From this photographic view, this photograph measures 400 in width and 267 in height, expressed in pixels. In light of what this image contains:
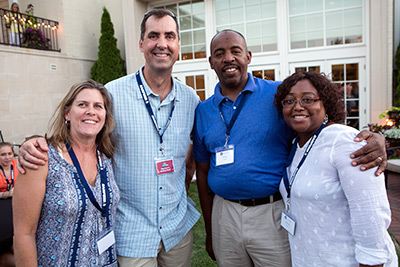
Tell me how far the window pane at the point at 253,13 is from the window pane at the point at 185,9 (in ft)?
6.76

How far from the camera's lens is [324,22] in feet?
28.4

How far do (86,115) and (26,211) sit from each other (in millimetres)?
641

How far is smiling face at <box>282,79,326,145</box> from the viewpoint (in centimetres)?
167

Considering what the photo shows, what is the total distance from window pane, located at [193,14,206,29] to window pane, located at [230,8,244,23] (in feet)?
3.40

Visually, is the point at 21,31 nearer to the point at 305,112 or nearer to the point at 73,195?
the point at 73,195

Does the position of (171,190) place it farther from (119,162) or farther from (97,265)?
(97,265)

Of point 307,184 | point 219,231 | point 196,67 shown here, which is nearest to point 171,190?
point 219,231

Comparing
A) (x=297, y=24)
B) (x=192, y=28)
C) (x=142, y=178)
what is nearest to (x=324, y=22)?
(x=297, y=24)

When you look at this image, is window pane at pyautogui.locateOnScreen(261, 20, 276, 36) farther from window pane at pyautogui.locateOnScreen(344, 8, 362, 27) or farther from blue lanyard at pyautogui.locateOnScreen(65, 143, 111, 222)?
blue lanyard at pyautogui.locateOnScreen(65, 143, 111, 222)

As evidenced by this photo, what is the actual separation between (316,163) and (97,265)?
1.42m

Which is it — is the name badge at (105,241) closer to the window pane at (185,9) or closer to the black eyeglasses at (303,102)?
the black eyeglasses at (303,102)

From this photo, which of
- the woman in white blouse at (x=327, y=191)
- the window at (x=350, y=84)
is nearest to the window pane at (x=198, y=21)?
the window at (x=350, y=84)

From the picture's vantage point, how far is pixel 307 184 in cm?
158

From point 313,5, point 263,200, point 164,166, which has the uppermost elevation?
point 313,5
